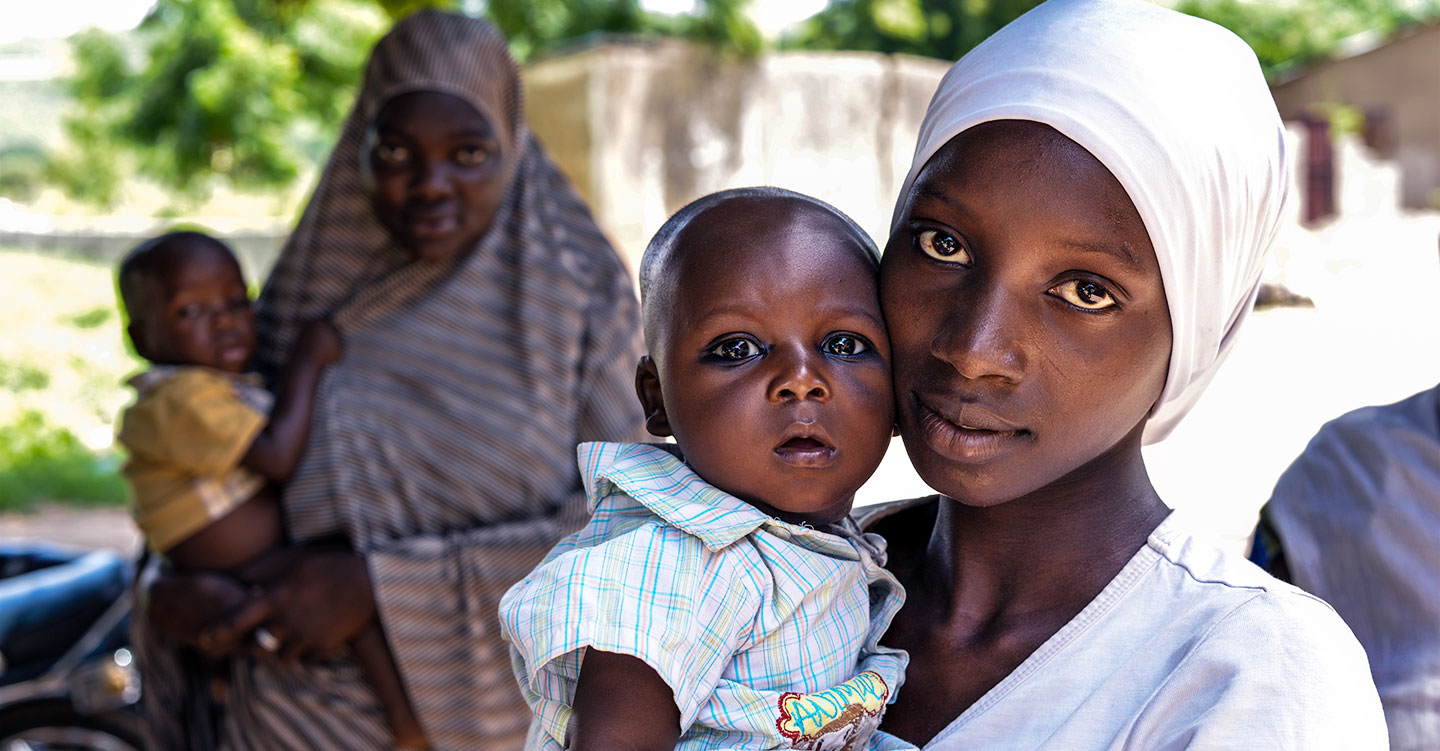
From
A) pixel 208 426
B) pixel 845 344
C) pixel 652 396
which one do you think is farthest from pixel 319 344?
pixel 845 344

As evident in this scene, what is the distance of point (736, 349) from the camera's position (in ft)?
4.99

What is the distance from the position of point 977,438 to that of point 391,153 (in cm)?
192

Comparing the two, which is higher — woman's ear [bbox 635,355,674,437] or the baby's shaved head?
the baby's shaved head

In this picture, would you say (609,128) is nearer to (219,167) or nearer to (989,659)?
(989,659)

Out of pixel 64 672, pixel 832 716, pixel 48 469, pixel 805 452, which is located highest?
pixel 805 452

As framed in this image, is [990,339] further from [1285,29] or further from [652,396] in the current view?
[1285,29]

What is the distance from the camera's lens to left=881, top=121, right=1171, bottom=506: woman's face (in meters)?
1.33

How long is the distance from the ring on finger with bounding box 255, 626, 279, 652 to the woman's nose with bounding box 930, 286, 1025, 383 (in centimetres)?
193

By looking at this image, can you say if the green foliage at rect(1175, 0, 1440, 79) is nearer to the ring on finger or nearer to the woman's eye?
the ring on finger

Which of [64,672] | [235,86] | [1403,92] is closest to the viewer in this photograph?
[64,672]

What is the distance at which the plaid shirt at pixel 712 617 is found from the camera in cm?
135

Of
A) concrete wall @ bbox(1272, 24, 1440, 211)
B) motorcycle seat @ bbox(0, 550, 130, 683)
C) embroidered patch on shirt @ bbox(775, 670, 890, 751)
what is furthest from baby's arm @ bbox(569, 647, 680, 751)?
concrete wall @ bbox(1272, 24, 1440, 211)

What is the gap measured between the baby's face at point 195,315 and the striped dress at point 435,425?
176 mm

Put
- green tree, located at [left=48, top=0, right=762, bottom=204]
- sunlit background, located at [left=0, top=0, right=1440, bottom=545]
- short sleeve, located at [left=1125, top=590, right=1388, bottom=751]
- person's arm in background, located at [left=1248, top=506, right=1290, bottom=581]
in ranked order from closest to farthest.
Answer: short sleeve, located at [left=1125, top=590, right=1388, bottom=751] → person's arm in background, located at [left=1248, top=506, right=1290, bottom=581] → sunlit background, located at [left=0, top=0, right=1440, bottom=545] → green tree, located at [left=48, top=0, right=762, bottom=204]
